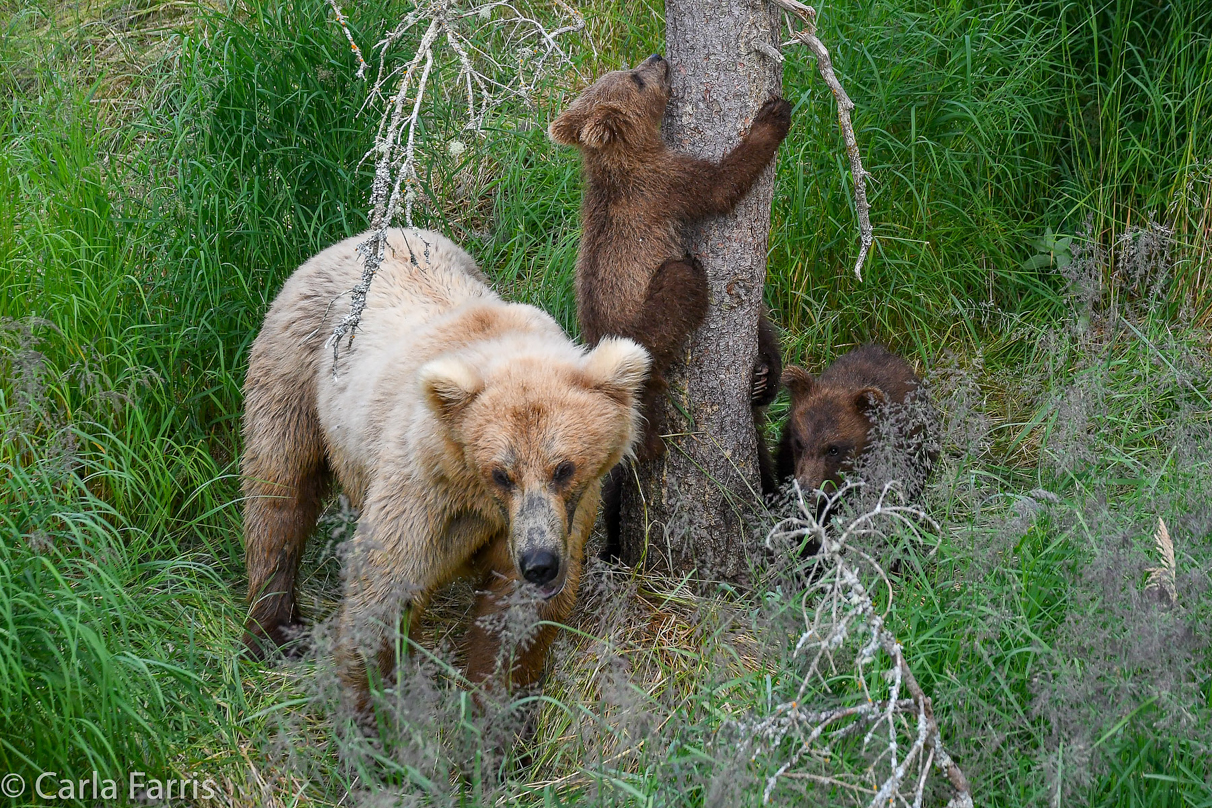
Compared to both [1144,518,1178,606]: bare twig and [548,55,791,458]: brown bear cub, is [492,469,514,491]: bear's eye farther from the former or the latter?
[1144,518,1178,606]: bare twig

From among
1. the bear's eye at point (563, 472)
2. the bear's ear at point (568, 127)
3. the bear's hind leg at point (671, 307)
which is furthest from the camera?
the bear's ear at point (568, 127)

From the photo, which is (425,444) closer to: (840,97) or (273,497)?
(273,497)

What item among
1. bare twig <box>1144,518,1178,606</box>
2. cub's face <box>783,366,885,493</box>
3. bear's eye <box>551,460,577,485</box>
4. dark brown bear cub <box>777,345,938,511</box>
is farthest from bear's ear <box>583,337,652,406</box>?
bare twig <box>1144,518,1178,606</box>

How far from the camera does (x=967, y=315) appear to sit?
17.5 feet

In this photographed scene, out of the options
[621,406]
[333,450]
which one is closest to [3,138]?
[333,450]

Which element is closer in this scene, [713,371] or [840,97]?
[840,97]

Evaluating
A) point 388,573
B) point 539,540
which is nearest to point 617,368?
point 539,540

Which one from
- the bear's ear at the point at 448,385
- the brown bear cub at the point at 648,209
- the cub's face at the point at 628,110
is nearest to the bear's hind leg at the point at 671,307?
the brown bear cub at the point at 648,209

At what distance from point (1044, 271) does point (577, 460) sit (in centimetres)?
355

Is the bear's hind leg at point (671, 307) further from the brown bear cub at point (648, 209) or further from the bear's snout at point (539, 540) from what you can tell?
the bear's snout at point (539, 540)

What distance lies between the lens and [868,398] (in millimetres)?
4336

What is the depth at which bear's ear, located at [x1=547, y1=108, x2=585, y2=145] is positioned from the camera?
4383mm

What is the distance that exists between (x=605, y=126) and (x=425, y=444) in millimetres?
1609

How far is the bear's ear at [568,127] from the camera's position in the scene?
438 centimetres
